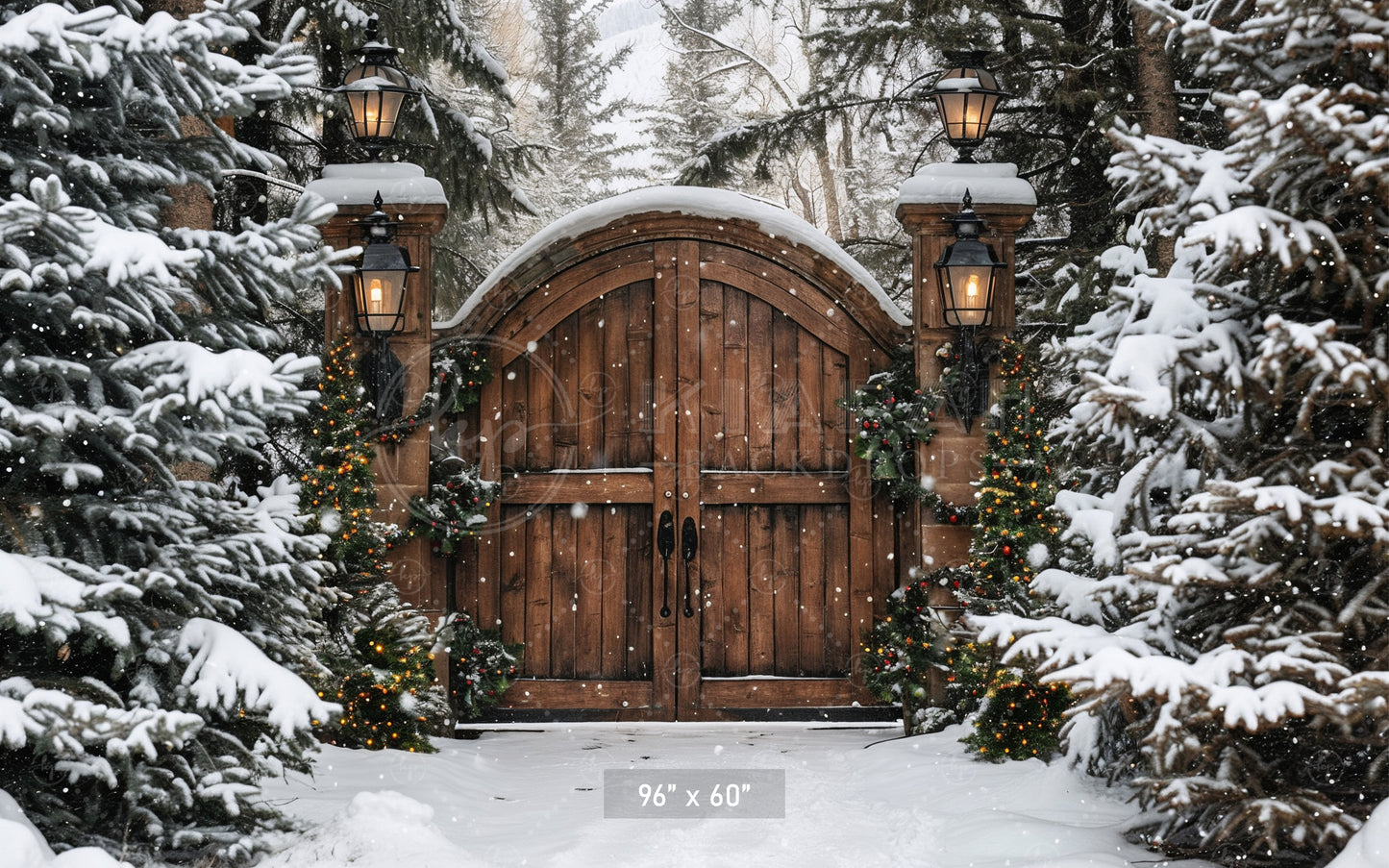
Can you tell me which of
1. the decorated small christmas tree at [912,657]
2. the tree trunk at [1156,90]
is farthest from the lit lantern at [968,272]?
the tree trunk at [1156,90]

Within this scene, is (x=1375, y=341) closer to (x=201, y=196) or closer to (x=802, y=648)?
(x=802, y=648)

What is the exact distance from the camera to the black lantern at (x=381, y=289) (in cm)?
592

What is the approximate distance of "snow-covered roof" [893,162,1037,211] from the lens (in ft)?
20.4

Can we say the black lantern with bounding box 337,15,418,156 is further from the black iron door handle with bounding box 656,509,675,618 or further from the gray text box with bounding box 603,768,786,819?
the gray text box with bounding box 603,768,786,819

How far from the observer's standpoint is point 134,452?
3711 millimetres

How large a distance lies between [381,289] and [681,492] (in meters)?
2.10

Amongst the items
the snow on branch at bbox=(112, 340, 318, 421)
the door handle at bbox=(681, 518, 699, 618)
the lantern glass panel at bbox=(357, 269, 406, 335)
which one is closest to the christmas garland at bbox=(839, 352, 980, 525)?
the door handle at bbox=(681, 518, 699, 618)

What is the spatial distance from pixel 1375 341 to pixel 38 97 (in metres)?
4.19

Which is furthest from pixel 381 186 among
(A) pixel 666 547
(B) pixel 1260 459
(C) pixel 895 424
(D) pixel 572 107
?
(D) pixel 572 107

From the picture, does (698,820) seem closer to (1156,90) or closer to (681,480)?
(681,480)

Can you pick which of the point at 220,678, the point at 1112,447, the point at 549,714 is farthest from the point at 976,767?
the point at 220,678

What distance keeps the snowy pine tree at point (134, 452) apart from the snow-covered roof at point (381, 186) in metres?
2.15

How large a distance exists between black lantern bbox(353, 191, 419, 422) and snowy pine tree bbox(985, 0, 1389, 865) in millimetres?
3684

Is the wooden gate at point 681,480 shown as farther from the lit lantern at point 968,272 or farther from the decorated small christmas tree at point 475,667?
the lit lantern at point 968,272
